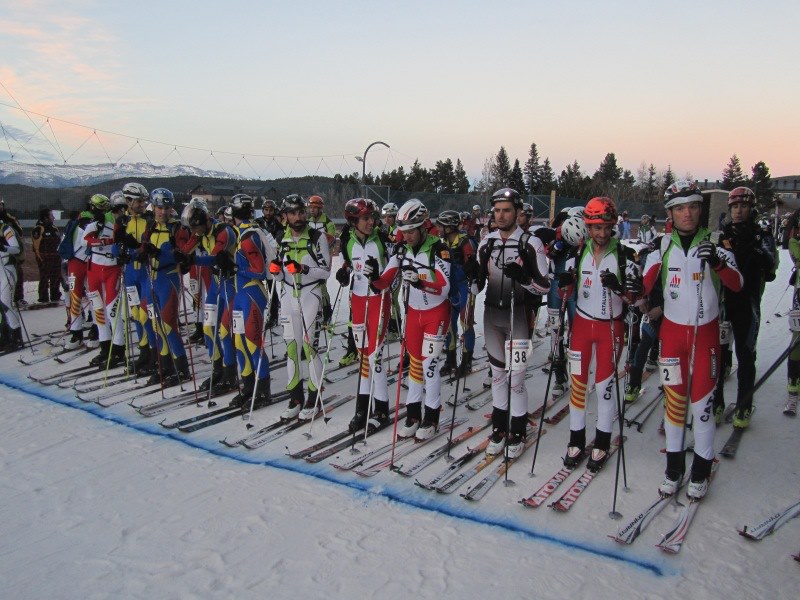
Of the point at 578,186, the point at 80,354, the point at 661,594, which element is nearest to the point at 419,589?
the point at 661,594

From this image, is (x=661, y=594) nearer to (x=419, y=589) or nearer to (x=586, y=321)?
(x=419, y=589)

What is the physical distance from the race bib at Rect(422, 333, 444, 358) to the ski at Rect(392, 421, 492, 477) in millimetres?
959

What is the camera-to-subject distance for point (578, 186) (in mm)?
59906

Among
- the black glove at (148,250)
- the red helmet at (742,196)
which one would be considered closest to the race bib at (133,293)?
the black glove at (148,250)

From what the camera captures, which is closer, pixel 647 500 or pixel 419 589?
pixel 419 589

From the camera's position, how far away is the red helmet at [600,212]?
484cm

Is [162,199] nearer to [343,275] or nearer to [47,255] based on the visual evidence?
[343,275]

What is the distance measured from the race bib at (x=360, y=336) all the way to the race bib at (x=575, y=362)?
2.28 meters

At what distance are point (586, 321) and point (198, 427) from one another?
4623 millimetres

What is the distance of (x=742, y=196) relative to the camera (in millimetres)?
5664

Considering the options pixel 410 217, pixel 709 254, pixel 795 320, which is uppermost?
pixel 410 217

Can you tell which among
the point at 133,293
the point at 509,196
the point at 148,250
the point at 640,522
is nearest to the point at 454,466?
the point at 640,522

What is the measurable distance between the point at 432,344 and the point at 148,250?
169 inches

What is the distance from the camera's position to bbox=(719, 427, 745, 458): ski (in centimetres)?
535
